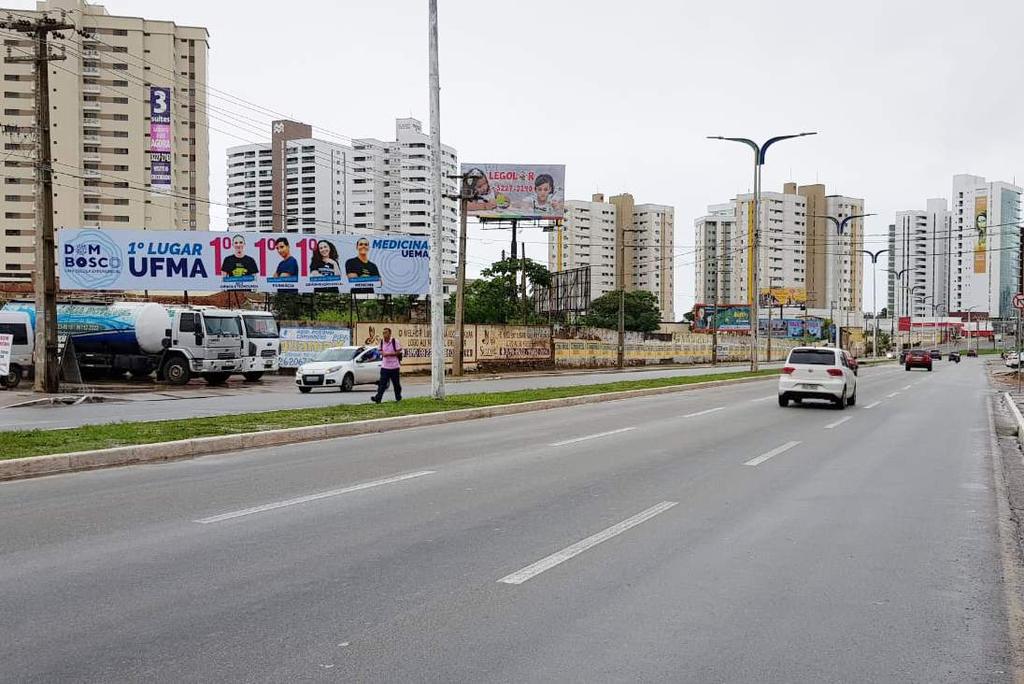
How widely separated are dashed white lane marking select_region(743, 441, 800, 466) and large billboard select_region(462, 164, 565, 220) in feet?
152

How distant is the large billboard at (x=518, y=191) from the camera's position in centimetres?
5912

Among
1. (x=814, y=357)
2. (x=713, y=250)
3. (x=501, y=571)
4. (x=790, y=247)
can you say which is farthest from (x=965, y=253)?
(x=501, y=571)

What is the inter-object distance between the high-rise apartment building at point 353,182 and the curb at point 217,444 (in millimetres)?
125429

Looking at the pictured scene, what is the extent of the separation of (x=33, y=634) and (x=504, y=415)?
14.4 m

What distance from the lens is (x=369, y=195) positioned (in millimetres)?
147875

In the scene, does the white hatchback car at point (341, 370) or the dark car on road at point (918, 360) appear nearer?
the white hatchback car at point (341, 370)

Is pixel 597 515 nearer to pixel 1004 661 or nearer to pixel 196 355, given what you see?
pixel 1004 661

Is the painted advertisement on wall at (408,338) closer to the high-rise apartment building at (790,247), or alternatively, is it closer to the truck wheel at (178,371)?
the truck wheel at (178,371)

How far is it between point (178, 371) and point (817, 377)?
809 inches

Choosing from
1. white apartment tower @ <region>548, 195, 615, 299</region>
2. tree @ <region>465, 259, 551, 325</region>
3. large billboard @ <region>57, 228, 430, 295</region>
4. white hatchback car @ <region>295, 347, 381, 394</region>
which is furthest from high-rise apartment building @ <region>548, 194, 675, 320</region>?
white hatchback car @ <region>295, 347, 381, 394</region>

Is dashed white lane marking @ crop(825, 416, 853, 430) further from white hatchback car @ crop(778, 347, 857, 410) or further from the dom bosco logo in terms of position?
the dom bosco logo

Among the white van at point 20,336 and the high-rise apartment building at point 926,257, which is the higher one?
the high-rise apartment building at point 926,257

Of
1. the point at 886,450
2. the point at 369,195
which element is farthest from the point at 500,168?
the point at 369,195

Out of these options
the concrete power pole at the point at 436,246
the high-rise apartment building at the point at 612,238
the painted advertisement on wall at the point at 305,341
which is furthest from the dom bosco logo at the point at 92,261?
the high-rise apartment building at the point at 612,238
